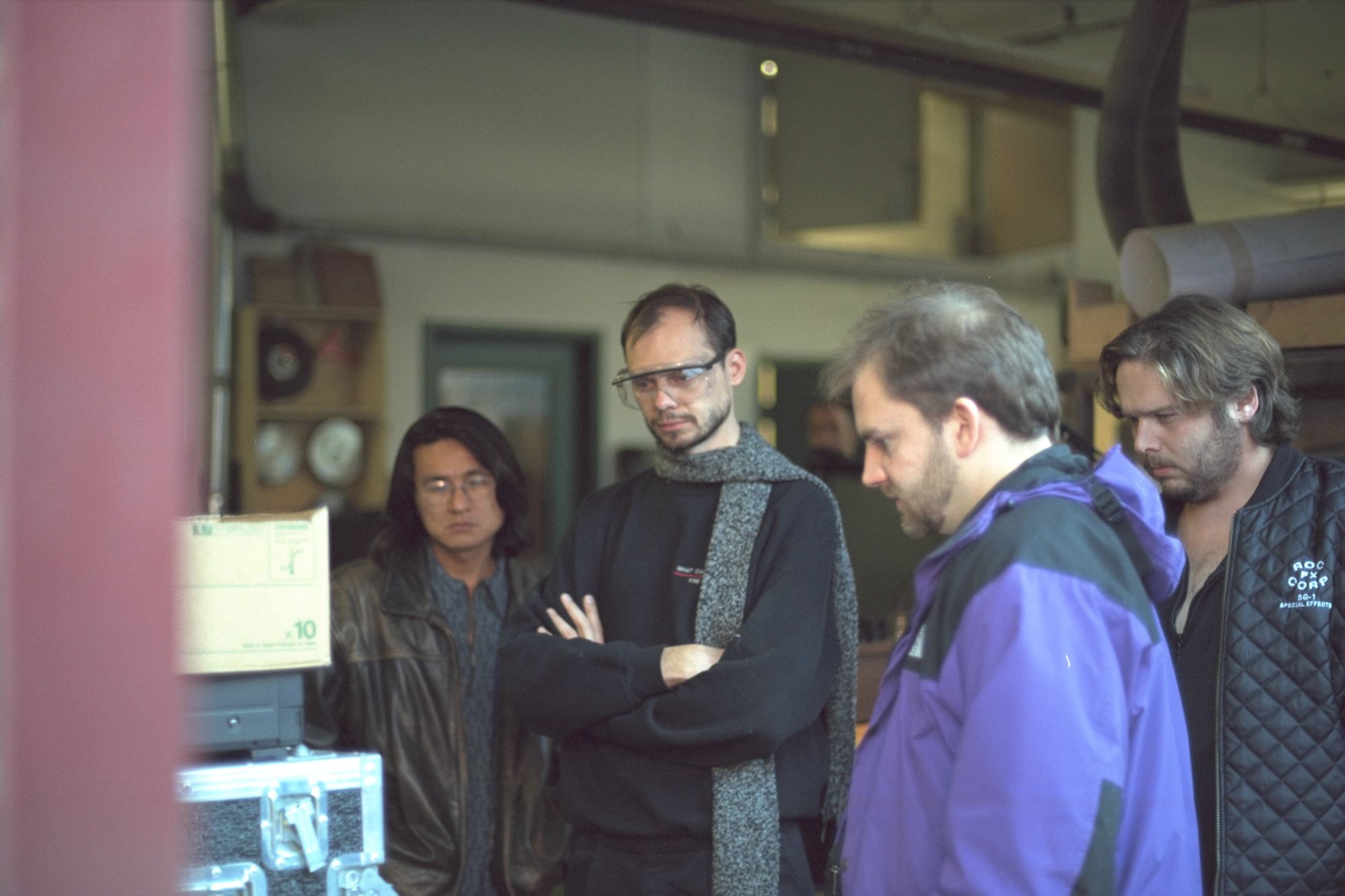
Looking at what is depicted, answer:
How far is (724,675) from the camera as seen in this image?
206cm

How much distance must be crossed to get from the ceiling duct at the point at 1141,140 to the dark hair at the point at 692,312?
172 centimetres

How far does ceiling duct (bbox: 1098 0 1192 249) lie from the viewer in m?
3.57

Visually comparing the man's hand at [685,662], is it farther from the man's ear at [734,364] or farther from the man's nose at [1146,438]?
the man's nose at [1146,438]

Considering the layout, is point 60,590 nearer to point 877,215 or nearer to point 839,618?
point 839,618

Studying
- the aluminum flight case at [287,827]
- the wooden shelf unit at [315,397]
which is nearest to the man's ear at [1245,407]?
the aluminum flight case at [287,827]

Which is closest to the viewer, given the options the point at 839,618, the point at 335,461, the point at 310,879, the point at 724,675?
the point at 310,879

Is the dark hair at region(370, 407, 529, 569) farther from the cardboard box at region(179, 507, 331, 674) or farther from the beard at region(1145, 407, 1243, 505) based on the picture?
the beard at region(1145, 407, 1243, 505)

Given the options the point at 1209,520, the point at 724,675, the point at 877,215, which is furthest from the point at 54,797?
the point at 877,215

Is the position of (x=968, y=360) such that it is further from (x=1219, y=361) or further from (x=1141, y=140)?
(x=1141, y=140)

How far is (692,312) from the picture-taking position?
2314 mm

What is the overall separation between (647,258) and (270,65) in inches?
90.2

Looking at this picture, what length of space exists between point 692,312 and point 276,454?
443cm

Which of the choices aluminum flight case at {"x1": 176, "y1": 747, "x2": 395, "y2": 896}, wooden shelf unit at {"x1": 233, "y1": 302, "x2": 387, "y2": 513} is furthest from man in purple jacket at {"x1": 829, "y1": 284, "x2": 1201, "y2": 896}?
wooden shelf unit at {"x1": 233, "y1": 302, "x2": 387, "y2": 513}

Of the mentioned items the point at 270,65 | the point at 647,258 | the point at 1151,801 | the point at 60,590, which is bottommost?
the point at 1151,801
